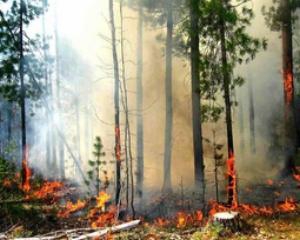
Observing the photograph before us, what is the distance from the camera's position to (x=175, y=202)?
15320mm

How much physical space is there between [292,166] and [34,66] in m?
14.6

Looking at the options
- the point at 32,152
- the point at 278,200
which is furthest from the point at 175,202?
the point at 32,152

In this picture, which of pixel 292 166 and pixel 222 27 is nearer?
pixel 222 27

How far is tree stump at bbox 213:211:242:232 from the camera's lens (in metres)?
8.66

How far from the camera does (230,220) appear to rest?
8.67 m

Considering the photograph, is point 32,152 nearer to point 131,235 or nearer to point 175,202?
point 175,202

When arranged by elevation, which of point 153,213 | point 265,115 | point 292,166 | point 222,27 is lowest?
point 153,213

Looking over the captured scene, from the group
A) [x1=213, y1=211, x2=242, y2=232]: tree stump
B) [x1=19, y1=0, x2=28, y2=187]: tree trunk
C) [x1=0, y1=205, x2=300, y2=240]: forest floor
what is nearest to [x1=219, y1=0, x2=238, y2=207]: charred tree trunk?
[x1=0, y1=205, x2=300, y2=240]: forest floor

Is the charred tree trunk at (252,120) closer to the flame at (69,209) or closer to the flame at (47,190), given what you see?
the flame at (47,190)

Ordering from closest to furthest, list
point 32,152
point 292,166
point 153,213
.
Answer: point 153,213 < point 292,166 < point 32,152

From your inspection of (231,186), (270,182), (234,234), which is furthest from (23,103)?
(234,234)

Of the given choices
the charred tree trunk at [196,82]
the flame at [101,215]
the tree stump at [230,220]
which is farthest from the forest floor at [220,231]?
the charred tree trunk at [196,82]

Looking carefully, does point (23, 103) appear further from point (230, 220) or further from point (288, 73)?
point (230, 220)

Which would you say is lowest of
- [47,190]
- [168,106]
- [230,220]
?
[47,190]
